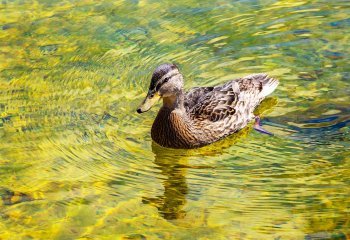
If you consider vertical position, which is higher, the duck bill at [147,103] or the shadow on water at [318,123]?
the duck bill at [147,103]

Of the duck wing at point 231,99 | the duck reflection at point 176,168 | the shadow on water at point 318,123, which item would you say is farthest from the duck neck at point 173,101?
the shadow on water at point 318,123

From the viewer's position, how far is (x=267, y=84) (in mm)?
11266

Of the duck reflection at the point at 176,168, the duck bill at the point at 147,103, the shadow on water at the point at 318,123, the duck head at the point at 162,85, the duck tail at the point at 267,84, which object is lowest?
the duck reflection at the point at 176,168

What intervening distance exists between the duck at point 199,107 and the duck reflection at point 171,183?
0.76 ft

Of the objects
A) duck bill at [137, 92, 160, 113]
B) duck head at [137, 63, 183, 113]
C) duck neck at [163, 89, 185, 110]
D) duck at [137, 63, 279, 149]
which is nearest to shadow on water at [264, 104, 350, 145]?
duck at [137, 63, 279, 149]

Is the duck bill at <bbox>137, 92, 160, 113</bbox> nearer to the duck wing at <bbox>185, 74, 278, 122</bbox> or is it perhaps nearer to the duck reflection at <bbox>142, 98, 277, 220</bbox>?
the duck reflection at <bbox>142, 98, 277, 220</bbox>

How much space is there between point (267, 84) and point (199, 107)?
1108mm

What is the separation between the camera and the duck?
10211 millimetres

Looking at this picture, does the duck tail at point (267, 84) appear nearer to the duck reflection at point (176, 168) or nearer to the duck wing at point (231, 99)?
the duck wing at point (231, 99)

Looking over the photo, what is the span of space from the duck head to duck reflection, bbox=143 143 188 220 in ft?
1.91

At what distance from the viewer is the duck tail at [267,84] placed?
36.6 ft

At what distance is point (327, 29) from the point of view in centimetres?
1275

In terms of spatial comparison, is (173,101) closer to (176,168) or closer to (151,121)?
(151,121)

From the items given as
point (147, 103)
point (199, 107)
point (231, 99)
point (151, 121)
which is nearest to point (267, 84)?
point (231, 99)
